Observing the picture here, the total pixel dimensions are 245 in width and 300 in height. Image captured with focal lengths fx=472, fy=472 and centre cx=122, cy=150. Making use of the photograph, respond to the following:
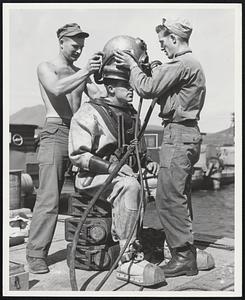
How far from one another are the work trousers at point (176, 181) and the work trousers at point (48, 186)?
0.82m

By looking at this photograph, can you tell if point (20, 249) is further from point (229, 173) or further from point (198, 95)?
point (229, 173)

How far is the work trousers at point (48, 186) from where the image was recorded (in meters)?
3.61

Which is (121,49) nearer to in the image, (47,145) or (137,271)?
(47,145)

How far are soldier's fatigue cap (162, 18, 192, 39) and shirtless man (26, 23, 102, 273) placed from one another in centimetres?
57

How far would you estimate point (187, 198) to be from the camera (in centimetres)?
346

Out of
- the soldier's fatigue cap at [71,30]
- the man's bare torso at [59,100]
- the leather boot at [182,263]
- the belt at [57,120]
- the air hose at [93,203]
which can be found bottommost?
the leather boot at [182,263]

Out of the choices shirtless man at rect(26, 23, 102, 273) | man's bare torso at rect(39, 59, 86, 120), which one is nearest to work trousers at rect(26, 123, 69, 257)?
shirtless man at rect(26, 23, 102, 273)

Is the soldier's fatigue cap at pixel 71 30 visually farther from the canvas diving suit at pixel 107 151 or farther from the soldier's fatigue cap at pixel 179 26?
the soldier's fatigue cap at pixel 179 26

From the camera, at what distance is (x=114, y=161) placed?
11.5ft

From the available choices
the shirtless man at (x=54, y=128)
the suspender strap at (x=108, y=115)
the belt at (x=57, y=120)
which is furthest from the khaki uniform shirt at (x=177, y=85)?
the belt at (x=57, y=120)

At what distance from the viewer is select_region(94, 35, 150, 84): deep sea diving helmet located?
3.56m

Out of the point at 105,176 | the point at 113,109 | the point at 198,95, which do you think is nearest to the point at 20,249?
the point at 105,176

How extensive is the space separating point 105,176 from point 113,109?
0.57m

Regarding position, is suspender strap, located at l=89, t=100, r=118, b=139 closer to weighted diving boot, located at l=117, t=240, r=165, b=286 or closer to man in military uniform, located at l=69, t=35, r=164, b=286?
man in military uniform, located at l=69, t=35, r=164, b=286
